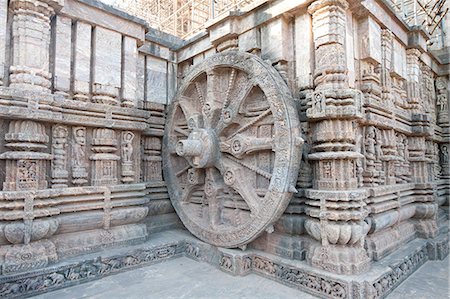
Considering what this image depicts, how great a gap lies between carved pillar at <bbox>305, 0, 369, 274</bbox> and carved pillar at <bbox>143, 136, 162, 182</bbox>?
10.6ft

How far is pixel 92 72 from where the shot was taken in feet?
Answer: 15.6

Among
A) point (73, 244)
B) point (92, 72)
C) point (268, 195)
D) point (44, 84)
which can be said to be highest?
point (92, 72)

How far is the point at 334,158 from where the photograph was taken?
11.7ft

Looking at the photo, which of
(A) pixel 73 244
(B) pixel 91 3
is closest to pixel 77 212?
(A) pixel 73 244

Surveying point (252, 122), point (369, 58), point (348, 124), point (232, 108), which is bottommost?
point (348, 124)

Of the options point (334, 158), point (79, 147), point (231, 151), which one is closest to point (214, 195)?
point (231, 151)

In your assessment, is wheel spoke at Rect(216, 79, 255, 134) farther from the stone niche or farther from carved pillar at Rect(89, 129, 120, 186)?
carved pillar at Rect(89, 129, 120, 186)

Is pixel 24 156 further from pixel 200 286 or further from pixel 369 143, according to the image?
pixel 369 143

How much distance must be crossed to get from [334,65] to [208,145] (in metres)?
2.18

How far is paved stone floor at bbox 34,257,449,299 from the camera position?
3545 millimetres

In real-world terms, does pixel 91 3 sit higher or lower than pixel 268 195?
higher

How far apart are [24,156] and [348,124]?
14.1ft

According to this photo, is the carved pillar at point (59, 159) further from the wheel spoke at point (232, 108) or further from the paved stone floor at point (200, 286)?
the wheel spoke at point (232, 108)

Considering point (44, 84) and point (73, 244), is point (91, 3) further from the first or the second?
point (73, 244)
